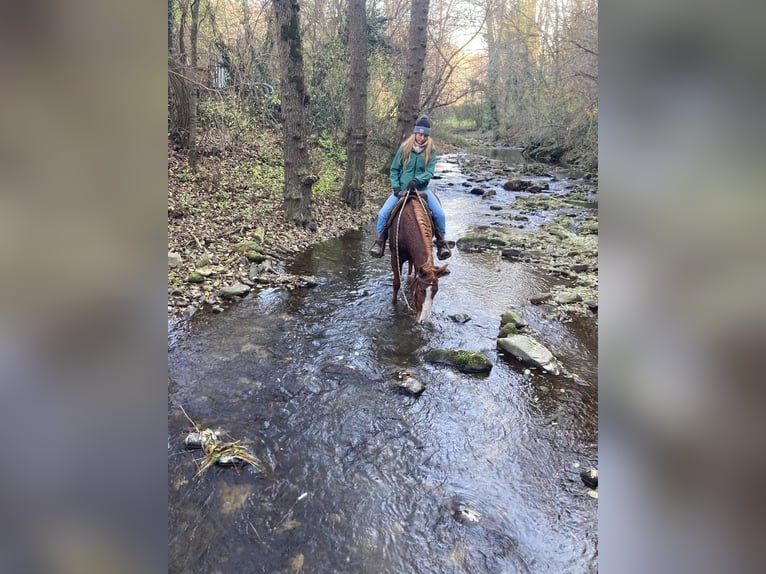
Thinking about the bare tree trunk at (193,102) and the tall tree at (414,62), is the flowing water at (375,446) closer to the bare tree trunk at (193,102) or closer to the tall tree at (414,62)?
the bare tree trunk at (193,102)

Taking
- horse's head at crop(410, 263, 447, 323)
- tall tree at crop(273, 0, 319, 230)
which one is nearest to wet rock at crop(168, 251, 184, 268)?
tall tree at crop(273, 0, 319, 230)

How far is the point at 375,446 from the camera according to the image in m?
3.74

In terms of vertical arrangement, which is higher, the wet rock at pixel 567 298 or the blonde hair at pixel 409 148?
the blonde hair at pixel 409 148

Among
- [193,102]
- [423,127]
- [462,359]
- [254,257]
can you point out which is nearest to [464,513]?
[462,359]

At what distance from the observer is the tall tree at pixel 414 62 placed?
38.9ft

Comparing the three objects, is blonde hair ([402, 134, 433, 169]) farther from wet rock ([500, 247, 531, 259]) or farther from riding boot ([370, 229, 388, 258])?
wet rock ([500, 247, 531, 259])

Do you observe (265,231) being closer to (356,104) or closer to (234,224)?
(234,224)

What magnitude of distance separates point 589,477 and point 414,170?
14.3 feet

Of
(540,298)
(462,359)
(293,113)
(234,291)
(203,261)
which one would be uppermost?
(293,113)

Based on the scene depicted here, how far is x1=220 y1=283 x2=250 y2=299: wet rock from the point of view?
260 inches

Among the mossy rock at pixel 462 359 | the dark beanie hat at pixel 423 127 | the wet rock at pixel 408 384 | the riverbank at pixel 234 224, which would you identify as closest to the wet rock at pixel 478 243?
the riverbank at pixel 234 224

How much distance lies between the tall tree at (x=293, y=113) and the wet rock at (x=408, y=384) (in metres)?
5.94
